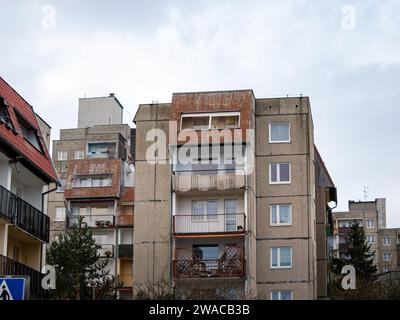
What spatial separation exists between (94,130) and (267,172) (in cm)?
4964

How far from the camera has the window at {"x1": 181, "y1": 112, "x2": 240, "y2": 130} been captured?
5466cm

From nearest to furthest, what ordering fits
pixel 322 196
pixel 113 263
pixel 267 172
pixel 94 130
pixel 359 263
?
1. pixel 267 172
2. pixel 322 196
3. pixel 113 263
4. pixel 359 263
5. pixel 94 130

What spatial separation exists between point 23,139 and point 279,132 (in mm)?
23730

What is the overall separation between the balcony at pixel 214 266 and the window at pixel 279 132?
866cm

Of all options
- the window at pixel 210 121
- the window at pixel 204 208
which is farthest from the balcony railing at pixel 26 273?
the window at pixel 210 121

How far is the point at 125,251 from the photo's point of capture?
76.8 metres

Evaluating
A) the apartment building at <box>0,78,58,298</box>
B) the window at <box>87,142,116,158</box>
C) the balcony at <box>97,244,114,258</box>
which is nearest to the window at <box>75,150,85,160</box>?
the window at <box>87,142,116,158</box>

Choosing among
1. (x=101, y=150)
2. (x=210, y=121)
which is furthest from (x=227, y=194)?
(x=101, y=150)

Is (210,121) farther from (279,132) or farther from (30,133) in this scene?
(30,133)
